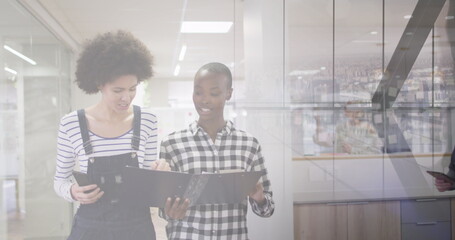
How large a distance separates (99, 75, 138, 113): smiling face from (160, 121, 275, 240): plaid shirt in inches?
10.9

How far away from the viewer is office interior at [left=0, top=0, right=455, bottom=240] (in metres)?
2.66

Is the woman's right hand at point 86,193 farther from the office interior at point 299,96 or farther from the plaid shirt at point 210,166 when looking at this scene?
the plaid shirt at point 210,166

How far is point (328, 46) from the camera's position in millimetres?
3117

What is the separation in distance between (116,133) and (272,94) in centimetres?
108

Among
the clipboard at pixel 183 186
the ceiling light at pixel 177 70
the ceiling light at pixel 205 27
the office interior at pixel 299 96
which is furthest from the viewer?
the ceiling light at pixel 205 27

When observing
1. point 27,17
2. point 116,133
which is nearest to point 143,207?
point 116,133

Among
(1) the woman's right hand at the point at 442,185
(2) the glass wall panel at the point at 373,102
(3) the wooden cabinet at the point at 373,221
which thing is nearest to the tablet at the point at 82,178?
(2) the glass wall panel at the point at 373,102

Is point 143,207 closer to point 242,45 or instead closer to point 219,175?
point 219,175

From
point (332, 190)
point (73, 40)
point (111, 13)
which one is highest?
point (111, 13)

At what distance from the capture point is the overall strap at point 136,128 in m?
2.30

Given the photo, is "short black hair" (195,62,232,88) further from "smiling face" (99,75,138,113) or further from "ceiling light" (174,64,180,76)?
"smiling face" (99,75,138,113)

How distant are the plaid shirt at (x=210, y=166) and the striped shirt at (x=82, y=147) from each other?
0.12 meters

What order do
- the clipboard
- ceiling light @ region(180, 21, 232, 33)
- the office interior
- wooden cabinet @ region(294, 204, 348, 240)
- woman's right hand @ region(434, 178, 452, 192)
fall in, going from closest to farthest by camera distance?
1. the clipboard
2. the office interior
3. ceiling light @ region(180, 21, 232, 33)
4. wooden cabinet @ region(294, 204, 348, 240)
5. woman's right hand @ region(434, 178, 452, 192)

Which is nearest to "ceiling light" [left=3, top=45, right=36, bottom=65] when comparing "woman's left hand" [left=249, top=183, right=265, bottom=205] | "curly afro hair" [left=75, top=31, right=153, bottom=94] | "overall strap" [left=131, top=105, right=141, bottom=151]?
"curly afro hair" [left=75, top=31, right=153, bottom=94]
